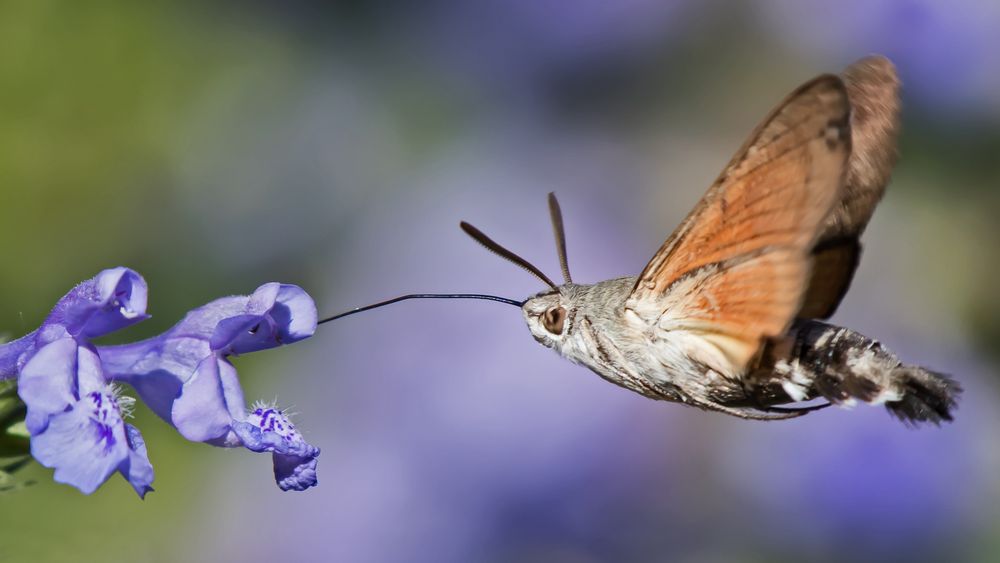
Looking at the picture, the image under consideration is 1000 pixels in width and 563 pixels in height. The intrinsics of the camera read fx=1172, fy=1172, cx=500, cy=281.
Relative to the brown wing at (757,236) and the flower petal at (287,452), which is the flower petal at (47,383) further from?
the brown wing at (757,236)

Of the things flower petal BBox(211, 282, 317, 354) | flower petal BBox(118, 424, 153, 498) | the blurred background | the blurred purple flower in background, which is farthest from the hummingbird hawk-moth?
the blurred purple flower in background

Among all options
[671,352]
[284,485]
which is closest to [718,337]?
[671,352]

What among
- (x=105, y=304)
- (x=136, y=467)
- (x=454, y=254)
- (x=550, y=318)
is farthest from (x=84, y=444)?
(x=454, y=254)

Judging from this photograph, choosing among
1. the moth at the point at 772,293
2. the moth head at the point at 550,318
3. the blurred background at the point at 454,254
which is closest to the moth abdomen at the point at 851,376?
the moth at the point at 772,293

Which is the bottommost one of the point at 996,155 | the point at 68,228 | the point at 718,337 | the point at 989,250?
the point at 68,228

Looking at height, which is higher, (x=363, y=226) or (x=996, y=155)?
(x=996, y=155)

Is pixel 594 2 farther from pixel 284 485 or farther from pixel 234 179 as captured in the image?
pixel 284 485

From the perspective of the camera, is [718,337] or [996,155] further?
[996,155]
